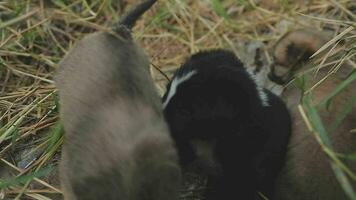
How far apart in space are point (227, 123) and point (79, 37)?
1.47m

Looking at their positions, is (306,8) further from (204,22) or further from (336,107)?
(336,107)

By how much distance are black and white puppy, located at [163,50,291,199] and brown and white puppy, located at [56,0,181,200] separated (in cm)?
26

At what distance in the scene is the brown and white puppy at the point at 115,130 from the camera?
1771mm

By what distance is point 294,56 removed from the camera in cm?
295

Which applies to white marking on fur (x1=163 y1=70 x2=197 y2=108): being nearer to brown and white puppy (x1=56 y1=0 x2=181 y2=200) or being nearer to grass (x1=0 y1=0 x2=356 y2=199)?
brown and white puppy (x1=56 y1=0 x2=181 y2=200)

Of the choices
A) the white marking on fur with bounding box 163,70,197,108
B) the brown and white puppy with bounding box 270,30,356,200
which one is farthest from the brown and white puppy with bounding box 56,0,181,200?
the brown and white puppy with bounding box 270,30,356,200

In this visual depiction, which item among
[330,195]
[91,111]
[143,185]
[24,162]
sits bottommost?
[330,195]

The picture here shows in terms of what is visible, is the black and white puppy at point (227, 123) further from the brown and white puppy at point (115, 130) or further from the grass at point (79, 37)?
the grass at point (79, 37)

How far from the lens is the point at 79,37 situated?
350cm

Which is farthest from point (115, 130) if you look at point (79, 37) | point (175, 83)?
point (79, 37)

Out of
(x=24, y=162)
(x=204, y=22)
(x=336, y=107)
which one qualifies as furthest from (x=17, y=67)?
(x=336, y=107)

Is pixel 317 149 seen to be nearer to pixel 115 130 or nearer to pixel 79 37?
pixel 115 130

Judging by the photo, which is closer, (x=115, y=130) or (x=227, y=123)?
(x=115, y=130)

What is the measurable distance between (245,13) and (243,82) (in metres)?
1.52
